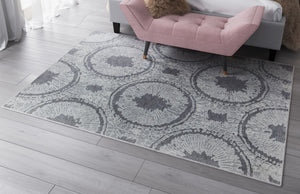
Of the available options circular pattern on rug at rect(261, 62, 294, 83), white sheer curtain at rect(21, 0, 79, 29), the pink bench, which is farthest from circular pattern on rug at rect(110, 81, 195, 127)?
white sheer curtain at rect(21, 0, 79, 29)

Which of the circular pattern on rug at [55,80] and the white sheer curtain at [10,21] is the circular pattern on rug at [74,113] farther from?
the white sheer curtain at [10,21]

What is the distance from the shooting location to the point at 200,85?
2.74 m

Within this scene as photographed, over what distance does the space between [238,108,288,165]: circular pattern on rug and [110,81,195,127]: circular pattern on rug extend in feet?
1.31

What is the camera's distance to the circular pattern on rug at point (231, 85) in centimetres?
261

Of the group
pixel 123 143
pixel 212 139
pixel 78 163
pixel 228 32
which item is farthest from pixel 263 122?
pixel 78 163

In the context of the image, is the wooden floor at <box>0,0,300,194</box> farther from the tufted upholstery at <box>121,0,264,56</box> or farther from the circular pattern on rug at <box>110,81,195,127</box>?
the tufted upholstery at <box>121,0,264,56</box>

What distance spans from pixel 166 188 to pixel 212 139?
505mm

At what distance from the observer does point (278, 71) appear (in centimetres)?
293

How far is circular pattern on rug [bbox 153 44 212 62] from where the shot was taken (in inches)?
121

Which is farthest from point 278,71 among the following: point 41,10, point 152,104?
point 41,10

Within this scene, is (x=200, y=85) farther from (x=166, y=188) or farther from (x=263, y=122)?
(x=166, y=188)

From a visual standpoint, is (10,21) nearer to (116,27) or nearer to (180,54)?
(116,27)

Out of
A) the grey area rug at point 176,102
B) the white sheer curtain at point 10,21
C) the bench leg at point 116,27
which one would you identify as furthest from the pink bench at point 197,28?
the white sheer curtain at point 10,21

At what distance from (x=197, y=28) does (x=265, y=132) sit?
0.99 meters
